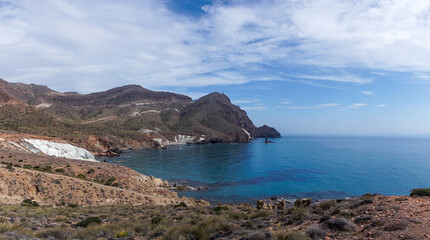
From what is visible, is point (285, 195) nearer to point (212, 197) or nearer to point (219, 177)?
point (212, 197)

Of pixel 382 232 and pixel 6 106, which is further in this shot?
pixel 6 106

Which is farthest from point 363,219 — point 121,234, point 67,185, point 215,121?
point 215,121

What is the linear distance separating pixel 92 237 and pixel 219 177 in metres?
32.9

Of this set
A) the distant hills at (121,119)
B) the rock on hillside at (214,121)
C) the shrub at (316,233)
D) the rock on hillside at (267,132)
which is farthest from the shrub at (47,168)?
the rock on hillside at (267,132)

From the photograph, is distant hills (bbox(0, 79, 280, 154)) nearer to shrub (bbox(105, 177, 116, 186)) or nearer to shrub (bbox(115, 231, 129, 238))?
shrub (bbox(105, 177, 116, 186))

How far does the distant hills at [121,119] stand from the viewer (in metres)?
58.6

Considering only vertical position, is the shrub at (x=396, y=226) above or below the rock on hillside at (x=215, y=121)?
below

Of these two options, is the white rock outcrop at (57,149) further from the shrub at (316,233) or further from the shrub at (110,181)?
the shrub at (316,233)

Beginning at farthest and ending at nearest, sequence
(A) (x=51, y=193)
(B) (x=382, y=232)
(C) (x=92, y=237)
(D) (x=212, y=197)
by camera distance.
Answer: (D) (x=212, y=197) → (A) (x=51, y=193) → (C) (x=92, y=237) → (B) (x=382, y=232)

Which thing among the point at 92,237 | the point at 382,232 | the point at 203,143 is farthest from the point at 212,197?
the point at 203,143

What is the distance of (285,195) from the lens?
30141 mm

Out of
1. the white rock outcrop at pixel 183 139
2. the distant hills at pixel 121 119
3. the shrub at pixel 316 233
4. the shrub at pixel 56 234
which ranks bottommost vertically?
the white rock outcrop at pixel 183 139

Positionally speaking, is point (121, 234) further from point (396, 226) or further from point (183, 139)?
point (183, 139)

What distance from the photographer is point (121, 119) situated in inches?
4257
